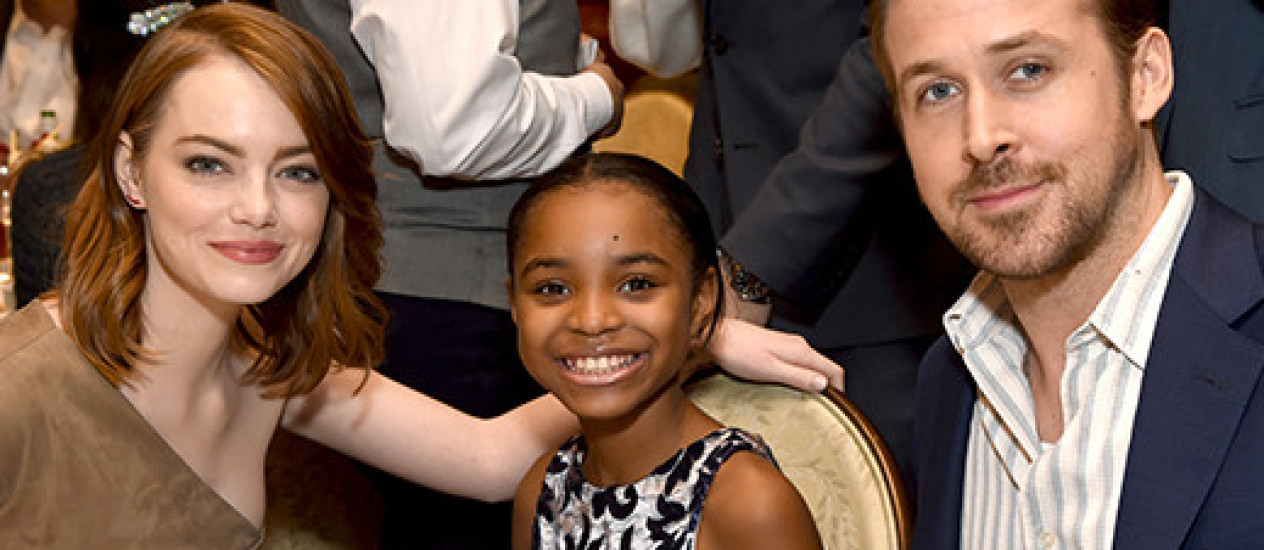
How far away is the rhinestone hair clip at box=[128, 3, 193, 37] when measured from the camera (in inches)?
116

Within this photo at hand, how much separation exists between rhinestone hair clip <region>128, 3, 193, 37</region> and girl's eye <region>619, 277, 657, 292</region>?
4.70 feet

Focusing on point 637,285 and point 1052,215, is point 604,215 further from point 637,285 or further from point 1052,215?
point 1052,215

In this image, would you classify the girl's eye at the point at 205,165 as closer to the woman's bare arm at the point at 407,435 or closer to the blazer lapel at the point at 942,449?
the woman's bare arm at the point at 407,435

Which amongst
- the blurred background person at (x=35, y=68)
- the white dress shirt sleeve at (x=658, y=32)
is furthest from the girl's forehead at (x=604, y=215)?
the blurred background person at (x=35, y=68)

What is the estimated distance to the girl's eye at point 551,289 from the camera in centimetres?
194

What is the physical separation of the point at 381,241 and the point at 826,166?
27.5 inches

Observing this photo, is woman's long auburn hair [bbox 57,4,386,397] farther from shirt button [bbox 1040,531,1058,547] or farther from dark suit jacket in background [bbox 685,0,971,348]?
shirt button [bbox 1040,531,1058,547]

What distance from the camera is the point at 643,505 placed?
6.42ft

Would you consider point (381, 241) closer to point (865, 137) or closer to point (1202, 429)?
point (865, 137)

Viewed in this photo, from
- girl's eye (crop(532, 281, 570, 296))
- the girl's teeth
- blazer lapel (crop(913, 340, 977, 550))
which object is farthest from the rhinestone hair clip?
blazer lapel (crop(913, 340, 977, 550))

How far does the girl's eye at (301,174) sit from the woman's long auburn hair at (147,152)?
2cm

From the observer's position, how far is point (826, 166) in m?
2.26

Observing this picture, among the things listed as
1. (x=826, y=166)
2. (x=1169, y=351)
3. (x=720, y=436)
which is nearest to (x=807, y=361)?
(x=720, y=436)

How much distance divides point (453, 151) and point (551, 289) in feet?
1.04
